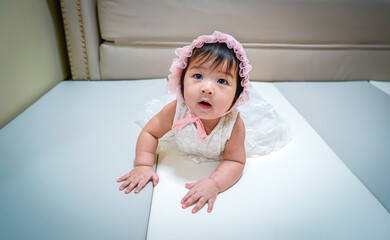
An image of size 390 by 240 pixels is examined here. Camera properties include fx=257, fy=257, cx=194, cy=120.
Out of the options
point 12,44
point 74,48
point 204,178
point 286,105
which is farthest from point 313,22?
point 12,44

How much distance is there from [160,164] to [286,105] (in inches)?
29.6

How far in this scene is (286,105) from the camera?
50.9 inches

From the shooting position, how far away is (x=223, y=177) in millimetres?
768

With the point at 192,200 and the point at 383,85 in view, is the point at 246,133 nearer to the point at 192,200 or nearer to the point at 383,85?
the point at 192,200

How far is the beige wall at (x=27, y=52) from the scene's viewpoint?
1012 mm

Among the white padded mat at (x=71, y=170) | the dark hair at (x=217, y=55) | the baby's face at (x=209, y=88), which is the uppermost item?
the dark hair at (x=217, y=55)

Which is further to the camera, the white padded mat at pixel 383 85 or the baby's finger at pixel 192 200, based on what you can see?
the white padded mat at pixel 383 85

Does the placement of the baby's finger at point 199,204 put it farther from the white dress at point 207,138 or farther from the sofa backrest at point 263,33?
the sofa backrest at point 263,33

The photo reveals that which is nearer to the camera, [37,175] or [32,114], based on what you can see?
[37,175]

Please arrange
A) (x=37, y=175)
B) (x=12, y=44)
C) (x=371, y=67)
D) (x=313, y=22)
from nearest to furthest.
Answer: (x=37, y=175) < (x=12, y=44) < (x=313, y=22) < (x=371, y=67)

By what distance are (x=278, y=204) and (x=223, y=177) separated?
0.57ft

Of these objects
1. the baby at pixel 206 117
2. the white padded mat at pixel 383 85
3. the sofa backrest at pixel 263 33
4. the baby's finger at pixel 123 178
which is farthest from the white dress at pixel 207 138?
the white padded mat at pixel 383 85

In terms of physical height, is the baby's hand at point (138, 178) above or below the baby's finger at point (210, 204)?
below

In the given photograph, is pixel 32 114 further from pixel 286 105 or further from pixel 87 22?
pixel 286 105
